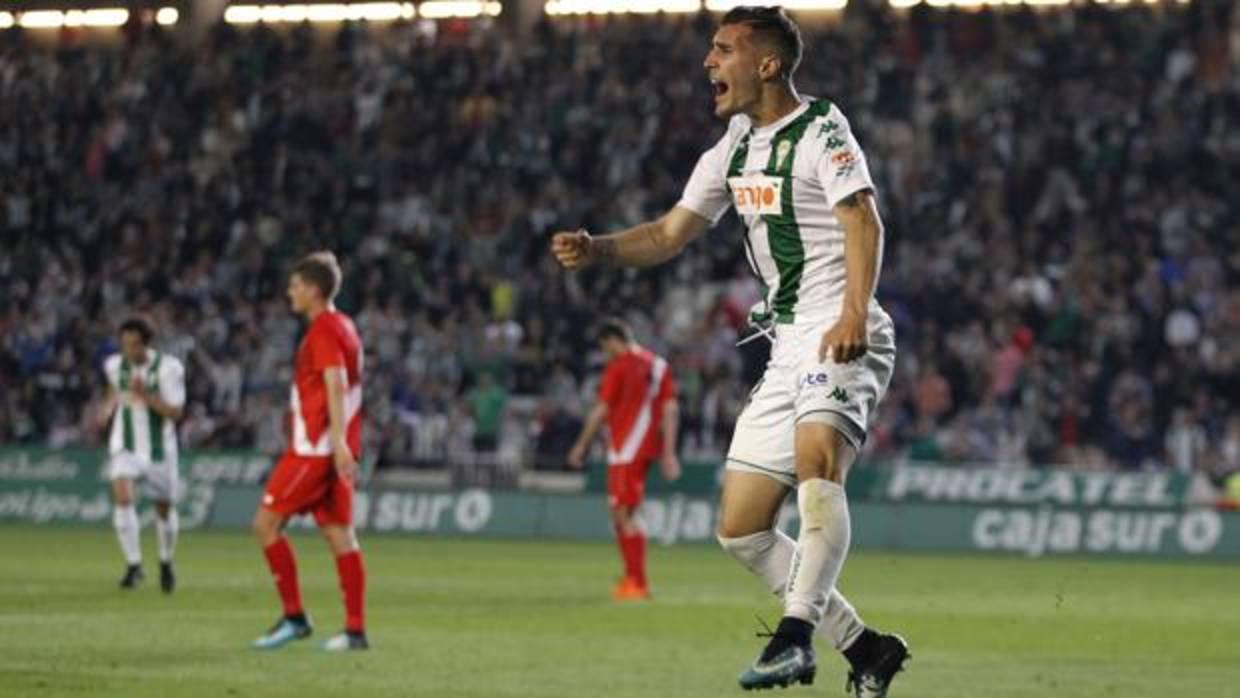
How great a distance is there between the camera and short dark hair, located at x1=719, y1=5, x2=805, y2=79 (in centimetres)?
970

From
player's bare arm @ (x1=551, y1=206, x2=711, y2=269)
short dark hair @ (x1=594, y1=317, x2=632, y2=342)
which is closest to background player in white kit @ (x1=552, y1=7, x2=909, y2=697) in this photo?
player's bare arm @ (x1=551, y1=206, x2=711, y2=269)

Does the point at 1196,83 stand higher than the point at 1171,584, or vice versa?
the point at 1196,83

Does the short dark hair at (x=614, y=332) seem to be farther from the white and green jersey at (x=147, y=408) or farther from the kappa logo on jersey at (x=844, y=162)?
the kappa logo on jersey at (x=844, y=162)

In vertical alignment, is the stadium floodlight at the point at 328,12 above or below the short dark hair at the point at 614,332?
above

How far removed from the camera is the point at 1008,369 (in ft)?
103

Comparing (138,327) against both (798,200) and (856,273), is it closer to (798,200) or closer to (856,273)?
(798,200)

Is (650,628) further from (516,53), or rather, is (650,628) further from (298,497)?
(516,53)

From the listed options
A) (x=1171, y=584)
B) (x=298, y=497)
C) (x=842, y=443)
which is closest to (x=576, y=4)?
(x=1171, y=584)

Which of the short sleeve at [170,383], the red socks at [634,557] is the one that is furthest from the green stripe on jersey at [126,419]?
the red socks at [634,557]

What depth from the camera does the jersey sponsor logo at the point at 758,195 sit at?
9664mm

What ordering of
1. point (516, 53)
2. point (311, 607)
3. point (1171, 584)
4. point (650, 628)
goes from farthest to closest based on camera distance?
point (516, 53), point (1171, 584), point (311, 607), point (650, 628)

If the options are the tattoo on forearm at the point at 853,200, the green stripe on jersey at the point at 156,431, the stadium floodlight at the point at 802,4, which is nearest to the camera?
the tattoo on forearm at the point at 853,200

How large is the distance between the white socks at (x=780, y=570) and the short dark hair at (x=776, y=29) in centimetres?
181

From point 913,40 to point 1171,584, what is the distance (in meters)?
15.6
